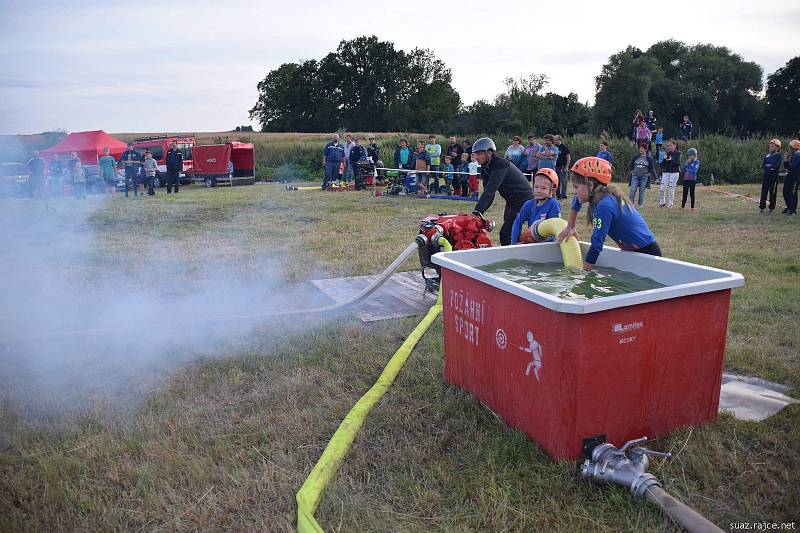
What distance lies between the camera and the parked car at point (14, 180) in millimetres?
4309

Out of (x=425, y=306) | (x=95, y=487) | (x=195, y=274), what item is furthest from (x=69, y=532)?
(x=195, y=274)

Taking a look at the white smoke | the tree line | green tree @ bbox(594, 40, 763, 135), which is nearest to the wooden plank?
the white smoke

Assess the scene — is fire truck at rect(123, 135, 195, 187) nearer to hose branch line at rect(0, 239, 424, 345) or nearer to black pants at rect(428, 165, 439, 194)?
black pants at rect(428, 165, 439, 194)

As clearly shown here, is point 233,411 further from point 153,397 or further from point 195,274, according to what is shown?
point 195,274

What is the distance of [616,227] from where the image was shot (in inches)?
170

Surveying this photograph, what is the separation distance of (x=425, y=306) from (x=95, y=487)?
3831 mm

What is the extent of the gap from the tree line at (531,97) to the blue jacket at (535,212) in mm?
37165

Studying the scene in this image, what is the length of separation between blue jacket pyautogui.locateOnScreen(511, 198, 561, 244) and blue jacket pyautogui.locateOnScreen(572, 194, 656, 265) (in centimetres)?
105

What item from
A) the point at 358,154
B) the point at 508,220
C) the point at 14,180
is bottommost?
the point at 508,220

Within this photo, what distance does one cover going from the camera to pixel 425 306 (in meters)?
6.38

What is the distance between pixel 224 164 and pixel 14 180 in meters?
22.0

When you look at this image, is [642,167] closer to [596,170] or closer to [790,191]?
[790,191]

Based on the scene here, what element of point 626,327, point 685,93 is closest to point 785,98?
point 685,93

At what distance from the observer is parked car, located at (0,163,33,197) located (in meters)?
4.31
